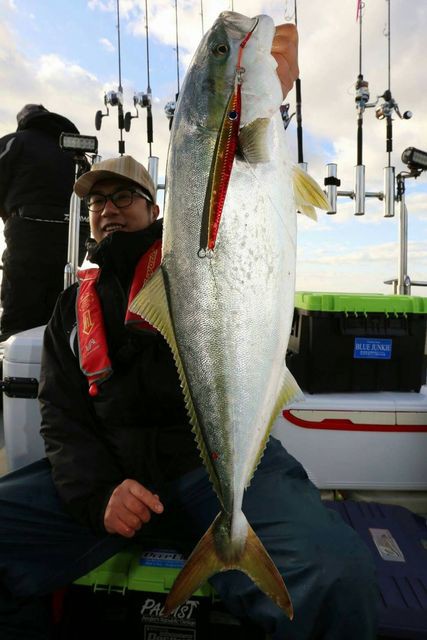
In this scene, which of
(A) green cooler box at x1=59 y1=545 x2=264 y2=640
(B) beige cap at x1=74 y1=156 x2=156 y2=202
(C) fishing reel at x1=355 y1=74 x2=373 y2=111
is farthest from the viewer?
(C) fishing reel at x1=355 y1=74 x2=373 y2=111

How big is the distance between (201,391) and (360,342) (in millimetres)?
1597

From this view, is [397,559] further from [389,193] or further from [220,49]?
[389,193]

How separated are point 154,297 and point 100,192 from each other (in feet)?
4.67

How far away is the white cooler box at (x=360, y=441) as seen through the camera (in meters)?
2.45

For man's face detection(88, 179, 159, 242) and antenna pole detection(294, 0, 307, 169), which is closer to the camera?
man's face detection(88, 179, 159, 242)

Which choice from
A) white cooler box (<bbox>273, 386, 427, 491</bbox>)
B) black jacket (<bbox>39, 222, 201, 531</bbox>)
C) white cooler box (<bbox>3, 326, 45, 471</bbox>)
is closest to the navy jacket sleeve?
black jacket (<bbox>39, 222, 201, 531</bbox>)

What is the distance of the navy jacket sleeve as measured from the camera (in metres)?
1.85

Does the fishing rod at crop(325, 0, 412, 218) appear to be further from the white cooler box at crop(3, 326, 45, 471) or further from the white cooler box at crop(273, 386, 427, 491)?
the white cooler box at crop(3, 326, 45, 471)

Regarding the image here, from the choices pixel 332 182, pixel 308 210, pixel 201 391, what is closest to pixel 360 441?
pixel 201 391

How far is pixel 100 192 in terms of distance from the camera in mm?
2492

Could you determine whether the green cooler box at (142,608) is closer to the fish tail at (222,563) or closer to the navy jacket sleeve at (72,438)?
the navy jacket sleeve at (72,438)

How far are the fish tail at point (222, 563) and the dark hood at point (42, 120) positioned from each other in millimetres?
4262

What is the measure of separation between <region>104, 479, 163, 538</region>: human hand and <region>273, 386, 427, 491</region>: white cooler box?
101 centimetres

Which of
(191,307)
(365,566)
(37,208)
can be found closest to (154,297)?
(191,307)
